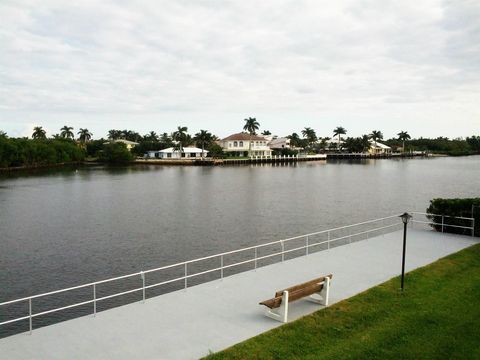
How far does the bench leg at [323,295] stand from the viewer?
547 inches

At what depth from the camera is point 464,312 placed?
13445mm

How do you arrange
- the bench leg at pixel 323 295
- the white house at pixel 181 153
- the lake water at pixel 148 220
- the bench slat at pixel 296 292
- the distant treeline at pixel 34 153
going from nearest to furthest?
the bench slat at pixel 296 292 → the bench leg at pixel 323 295 → the lake water at pixel 148 220 → the distant treeline at pixel 34 153 → the white house at pixel 181 153

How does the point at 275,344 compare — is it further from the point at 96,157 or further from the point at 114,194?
the point at 96,157

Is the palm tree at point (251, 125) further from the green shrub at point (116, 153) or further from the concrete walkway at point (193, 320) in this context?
the concrete walkway at point (193, 320)

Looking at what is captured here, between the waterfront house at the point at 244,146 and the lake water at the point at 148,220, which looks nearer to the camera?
the lake water at the point at 148,220

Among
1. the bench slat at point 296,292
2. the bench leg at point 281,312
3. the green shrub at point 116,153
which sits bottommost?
Result: the bench leg at point 281,312

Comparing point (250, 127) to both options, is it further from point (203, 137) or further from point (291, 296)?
point (291, 296)

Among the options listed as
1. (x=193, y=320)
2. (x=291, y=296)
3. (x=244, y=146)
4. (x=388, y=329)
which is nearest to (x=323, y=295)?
(x=291, y=296)

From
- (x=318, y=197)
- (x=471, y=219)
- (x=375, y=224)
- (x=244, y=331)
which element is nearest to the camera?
(x=244, y=331)

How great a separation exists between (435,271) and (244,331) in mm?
9878

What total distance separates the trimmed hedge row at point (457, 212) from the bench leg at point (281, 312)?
1709 centimetres

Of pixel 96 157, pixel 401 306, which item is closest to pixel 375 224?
pixel 401 306

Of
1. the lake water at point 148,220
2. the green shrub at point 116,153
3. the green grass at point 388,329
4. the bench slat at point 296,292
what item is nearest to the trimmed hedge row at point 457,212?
the green grass at point 388,329

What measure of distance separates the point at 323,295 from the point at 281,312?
197 cm
